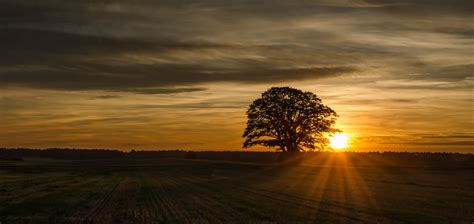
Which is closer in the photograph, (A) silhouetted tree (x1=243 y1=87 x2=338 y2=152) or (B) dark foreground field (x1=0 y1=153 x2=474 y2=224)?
(B) dark foreground field (x1=0 y1=153 x2=474 y2=224)

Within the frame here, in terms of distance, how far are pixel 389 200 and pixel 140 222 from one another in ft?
46.9

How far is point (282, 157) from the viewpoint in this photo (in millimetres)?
82625

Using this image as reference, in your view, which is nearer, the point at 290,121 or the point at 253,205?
the point at 253,205

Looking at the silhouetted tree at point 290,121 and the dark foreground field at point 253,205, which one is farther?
the silhouetted tree at point 290,121

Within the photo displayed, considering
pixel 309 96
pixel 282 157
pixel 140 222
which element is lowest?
pixel 140 222

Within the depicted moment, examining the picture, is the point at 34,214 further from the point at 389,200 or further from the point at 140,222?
the point at 389,200

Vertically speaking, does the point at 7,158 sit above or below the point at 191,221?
above

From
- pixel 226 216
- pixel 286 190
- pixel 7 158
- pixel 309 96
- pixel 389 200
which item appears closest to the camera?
pixel 226 216

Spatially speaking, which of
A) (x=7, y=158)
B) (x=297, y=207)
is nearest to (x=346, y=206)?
(x=297, y=207)

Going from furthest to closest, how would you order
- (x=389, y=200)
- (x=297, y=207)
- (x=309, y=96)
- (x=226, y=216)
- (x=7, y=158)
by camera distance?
(x=7, y=158) → (x=309, y=96) → (x=389, y=200) → (x=297, y=207) → (x=226, y=216)

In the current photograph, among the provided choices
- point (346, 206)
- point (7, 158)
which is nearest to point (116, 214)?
point (346, 206)

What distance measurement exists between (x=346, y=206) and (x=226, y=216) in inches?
259

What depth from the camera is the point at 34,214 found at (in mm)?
24500

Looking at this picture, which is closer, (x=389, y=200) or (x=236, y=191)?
(x=389, y=200)
